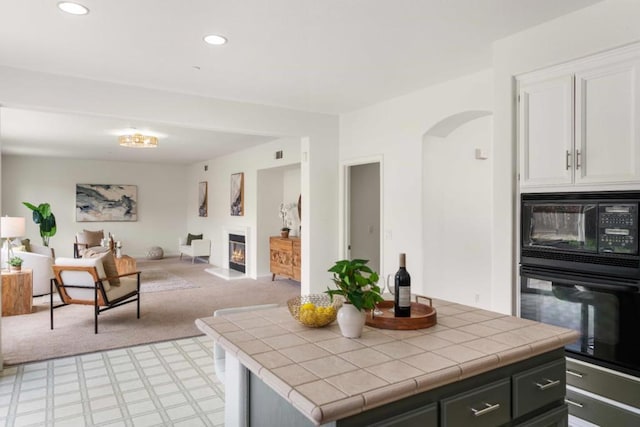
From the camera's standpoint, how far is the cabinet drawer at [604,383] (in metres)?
2.36

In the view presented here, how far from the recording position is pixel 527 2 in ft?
8.48

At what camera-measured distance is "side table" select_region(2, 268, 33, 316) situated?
5637mm

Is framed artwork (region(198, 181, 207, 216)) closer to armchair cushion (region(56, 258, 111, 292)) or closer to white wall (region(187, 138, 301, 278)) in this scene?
Result: white wall (region(187, 138, 301, 278))

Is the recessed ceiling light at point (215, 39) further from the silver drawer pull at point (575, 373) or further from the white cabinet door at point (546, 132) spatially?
the silver drawer pull at point (575, 373)

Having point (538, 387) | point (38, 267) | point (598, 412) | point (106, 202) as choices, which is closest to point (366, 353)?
point (538, 387)

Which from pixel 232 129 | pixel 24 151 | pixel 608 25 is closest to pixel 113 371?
pixel 232 129

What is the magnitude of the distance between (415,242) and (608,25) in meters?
2.54

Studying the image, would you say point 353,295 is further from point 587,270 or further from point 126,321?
point 126,321

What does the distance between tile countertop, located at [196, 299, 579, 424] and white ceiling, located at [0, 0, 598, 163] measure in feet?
6.31

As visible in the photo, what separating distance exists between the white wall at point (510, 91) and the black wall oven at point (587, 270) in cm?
12

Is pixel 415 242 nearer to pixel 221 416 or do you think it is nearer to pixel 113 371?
pixel 221 416

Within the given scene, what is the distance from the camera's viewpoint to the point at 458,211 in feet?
15.7

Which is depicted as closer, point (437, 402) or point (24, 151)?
point (437, 402)

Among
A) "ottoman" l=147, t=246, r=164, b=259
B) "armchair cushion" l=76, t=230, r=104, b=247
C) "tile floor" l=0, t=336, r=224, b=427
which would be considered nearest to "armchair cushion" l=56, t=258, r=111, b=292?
"tile floor" l=0, t=336, r=224, b=427
